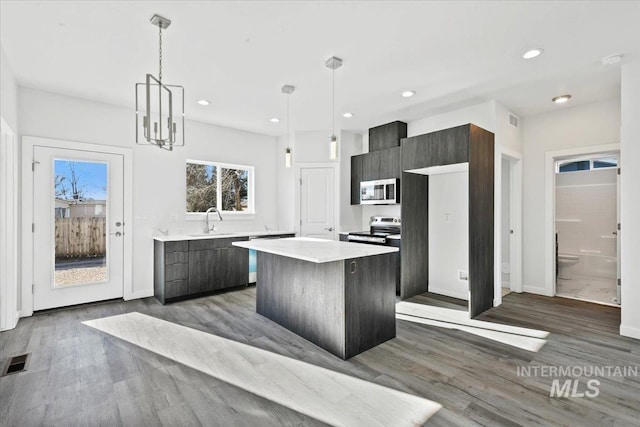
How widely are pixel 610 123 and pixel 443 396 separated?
4.24 m

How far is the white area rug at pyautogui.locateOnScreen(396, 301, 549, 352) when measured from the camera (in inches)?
118

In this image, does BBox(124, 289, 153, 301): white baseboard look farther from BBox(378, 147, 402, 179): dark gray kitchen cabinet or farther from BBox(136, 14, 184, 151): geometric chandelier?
BBox(378, 147, 402, 179): dark gray kitchen cabinet

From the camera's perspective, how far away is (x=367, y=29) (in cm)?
255

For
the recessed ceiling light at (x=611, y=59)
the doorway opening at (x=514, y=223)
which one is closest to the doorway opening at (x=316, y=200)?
the doorway opening at (x=514, y=223)

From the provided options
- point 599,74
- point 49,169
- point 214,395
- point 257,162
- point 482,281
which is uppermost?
point 599,74

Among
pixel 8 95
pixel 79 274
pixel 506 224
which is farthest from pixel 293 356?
pixel 506 224

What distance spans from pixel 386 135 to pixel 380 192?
97 cm

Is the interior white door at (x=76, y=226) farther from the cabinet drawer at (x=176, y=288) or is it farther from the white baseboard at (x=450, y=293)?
the white baseboard at (x=450, y=293)

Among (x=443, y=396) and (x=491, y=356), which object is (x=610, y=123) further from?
(x=443, y=396)

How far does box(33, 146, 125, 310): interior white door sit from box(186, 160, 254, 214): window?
3.51ft

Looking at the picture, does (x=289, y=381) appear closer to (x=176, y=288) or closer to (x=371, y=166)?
(x=176, y=288)

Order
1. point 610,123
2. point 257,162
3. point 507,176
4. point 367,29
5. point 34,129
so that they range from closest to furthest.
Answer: point 367,29 → point 34,129 → point 610,123 → point 507,176 → point 257,162

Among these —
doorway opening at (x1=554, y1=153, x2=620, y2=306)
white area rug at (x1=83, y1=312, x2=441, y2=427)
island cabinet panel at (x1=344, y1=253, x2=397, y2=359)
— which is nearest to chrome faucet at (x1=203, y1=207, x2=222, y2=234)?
white area rug at (x1=83, y1=312, x2=441, y2=427)

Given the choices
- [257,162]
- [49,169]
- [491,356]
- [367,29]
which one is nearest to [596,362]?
[491,356]
